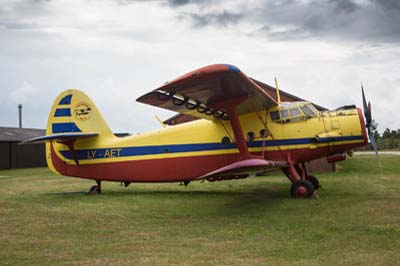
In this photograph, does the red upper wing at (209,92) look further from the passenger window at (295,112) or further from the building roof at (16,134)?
the building roof at (16,134)

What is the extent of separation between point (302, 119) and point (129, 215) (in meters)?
5.57

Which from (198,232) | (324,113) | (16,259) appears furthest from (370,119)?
(16,259)

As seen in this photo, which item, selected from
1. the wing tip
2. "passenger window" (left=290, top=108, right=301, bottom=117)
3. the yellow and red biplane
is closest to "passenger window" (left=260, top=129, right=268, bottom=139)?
the yellow and red biplane

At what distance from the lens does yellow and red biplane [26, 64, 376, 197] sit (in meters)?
11.3

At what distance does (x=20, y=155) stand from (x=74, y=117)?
26.2 metres

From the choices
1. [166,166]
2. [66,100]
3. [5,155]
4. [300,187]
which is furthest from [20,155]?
[300,187]

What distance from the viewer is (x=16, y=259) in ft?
21.9

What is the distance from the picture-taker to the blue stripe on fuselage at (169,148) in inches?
516

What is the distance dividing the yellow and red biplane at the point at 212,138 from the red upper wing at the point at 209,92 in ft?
0.08

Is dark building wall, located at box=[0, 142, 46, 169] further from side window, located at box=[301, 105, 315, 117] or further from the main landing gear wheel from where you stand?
the main landing gear wheel

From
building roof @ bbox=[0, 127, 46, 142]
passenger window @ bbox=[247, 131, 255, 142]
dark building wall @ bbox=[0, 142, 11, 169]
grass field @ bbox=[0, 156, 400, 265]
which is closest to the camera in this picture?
grass field @ bbox=[0, 156, 400, 265]

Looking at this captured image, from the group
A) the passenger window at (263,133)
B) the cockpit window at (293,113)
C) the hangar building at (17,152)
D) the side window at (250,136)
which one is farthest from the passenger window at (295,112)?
the hangar building at (17,152)

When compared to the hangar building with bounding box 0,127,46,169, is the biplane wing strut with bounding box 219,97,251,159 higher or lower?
lower

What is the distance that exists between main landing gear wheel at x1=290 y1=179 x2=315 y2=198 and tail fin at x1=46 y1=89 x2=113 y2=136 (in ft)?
20.6
